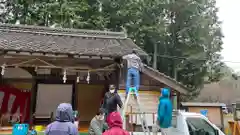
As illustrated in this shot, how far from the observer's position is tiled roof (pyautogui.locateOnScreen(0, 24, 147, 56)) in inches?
299

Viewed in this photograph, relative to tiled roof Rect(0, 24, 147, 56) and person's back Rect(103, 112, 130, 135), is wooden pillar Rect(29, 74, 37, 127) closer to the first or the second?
tiled roof Rect(0, 24, 147, 56)

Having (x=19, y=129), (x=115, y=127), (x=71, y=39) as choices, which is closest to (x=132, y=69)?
(x=71, y=39)

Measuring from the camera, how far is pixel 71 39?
9516 mm

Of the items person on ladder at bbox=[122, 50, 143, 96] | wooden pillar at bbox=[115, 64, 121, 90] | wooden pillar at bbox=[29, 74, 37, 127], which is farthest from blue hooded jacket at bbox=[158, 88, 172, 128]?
wooden pillar at bbox=[29, 74, 37, 127]

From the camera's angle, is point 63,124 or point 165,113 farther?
point 165,113

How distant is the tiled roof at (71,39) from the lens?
759 cm

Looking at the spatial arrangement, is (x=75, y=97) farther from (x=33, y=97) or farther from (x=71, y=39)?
(x=71, y=39)

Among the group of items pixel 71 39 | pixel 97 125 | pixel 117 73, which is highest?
pixel 71 39

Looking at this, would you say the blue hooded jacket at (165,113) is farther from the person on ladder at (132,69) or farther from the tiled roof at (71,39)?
the tiled roof at (71,39)

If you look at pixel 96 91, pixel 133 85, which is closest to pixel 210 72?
pixel 96 91

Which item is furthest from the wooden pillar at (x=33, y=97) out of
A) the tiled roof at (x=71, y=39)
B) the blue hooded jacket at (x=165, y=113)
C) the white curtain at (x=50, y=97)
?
the blue hooded jacket at (x=165, y=113)

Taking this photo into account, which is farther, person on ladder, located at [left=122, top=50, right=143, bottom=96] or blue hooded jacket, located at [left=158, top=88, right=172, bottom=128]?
person on ladder, located at [left=122, top=50, right=143, bottom=96]

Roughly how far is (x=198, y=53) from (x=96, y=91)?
10.8 metres

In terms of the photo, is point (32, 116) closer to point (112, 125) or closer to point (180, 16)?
point (112, 125)
